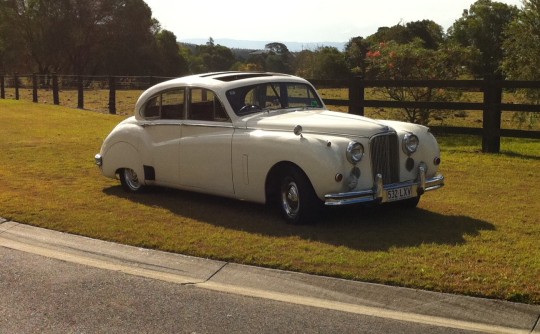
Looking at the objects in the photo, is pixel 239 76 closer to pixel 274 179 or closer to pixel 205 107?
pixel 205 107

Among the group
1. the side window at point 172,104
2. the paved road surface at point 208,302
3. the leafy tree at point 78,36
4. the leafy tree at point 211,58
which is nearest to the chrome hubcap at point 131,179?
the side window at point 172,104

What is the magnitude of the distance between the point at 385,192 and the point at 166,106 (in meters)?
3.47

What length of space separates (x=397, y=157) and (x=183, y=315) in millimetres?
3434

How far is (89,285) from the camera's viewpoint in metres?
5.76

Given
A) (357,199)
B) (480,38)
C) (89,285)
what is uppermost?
(480,38)

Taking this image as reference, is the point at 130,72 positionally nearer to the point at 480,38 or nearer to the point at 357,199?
the point at 480,38

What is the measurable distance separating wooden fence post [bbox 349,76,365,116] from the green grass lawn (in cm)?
315

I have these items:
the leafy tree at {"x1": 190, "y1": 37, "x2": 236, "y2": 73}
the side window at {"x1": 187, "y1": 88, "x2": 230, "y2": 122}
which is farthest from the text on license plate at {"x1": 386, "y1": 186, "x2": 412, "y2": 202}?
the leafy tree at {"x1": 190, "y1": 37, "x2": 236, "y2": 73}

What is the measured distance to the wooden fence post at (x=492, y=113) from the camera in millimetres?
12859

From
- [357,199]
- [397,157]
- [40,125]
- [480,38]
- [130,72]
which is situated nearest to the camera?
[357,199]

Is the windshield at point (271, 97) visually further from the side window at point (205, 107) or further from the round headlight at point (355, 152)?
the round headlight at point (355, 152)

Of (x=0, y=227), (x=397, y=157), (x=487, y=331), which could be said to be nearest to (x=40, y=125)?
(x=0, y=227)

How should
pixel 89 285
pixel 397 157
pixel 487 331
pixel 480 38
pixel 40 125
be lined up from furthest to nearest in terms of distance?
pixel 480 38, pixel 40 125, pixel 397 157, pixel 89 285, pixel 487 331

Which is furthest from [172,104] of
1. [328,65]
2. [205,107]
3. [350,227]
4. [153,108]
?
[328,65]
